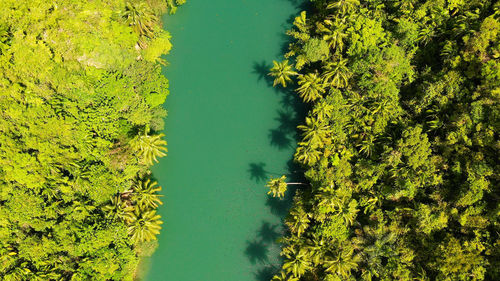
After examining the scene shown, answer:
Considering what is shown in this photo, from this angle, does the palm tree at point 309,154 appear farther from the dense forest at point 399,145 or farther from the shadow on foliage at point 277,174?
the shadow on foliage at point 277,174

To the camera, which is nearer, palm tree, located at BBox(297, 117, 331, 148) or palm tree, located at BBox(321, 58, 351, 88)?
palm tree, located at BBox(297, 117, 331, 148)

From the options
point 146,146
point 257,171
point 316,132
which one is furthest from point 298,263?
point 146,146

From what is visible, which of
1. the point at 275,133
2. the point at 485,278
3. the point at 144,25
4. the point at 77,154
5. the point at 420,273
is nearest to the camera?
the point at 485,278

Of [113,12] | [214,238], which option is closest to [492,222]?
[214,238]

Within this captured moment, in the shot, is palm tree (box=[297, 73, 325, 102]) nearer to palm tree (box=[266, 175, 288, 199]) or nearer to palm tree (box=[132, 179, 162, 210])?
palm tree (box=[266, 175, 288, 199])

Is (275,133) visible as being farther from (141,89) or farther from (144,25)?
(144,25)

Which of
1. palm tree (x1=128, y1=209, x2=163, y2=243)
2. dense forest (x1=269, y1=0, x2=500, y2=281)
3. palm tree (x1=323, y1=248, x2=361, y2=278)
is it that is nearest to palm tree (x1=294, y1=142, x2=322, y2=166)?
dense forest (x1=269, y1=0, x2=500, y2=281)

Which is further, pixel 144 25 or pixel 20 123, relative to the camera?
pixel 144 25
